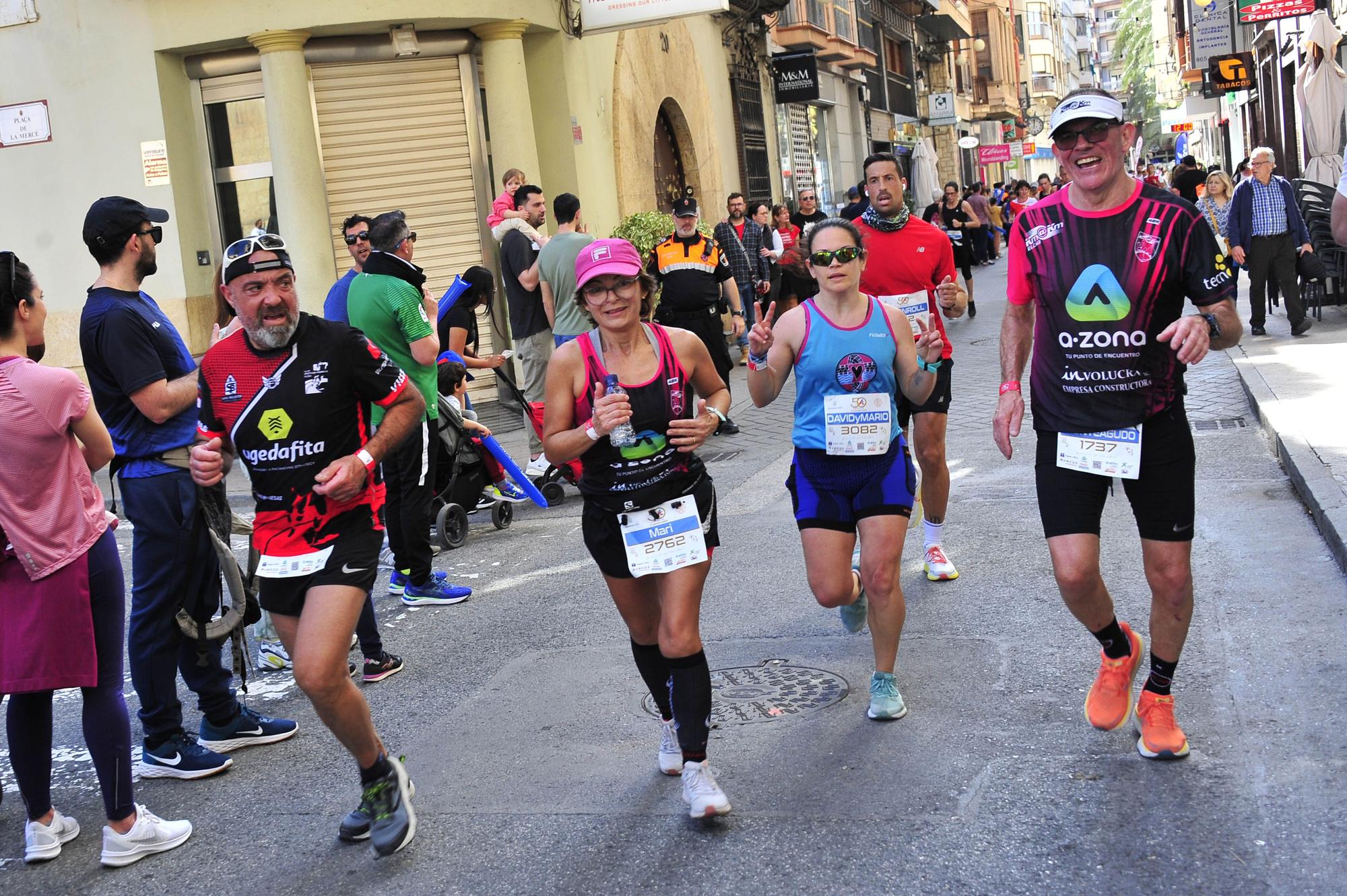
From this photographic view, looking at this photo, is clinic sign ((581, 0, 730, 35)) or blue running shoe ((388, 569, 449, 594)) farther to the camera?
clinic sign ((581, 0, 730, 35))

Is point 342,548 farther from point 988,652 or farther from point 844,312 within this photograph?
point 988,652

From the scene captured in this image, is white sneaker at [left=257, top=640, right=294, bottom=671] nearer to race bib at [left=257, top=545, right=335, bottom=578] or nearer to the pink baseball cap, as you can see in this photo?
race bib at [left=257, top=545, right=335, bottom=578]

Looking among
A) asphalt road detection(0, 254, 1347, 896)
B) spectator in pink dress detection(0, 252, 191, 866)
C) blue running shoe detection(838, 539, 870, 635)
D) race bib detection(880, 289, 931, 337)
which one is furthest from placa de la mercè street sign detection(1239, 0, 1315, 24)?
spectator in pink dress detection(0, 252, 191, 866)

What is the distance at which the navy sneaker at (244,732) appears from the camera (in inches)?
220

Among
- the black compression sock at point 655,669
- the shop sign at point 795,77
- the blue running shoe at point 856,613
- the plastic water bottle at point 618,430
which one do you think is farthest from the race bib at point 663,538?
the shop sign at point 795,77

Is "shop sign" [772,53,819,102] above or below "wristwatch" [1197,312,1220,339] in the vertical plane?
above

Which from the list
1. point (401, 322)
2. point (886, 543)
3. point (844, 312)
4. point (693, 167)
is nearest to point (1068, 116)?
point (844, 312)

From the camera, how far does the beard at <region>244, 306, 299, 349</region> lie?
4.45 meters

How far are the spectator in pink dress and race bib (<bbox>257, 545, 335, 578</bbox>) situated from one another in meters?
0.58

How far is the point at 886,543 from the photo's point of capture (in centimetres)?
512

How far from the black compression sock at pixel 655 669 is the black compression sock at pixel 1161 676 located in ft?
5.00

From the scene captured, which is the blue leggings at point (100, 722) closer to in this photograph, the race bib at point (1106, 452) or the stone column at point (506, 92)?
the race bib at point (1106, 452)

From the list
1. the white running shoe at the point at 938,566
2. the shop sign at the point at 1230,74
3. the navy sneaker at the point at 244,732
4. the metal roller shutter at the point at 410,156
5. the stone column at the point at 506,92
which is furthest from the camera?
the shop sign at the point at 1230,74

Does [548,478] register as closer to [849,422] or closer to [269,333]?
[849,422]
